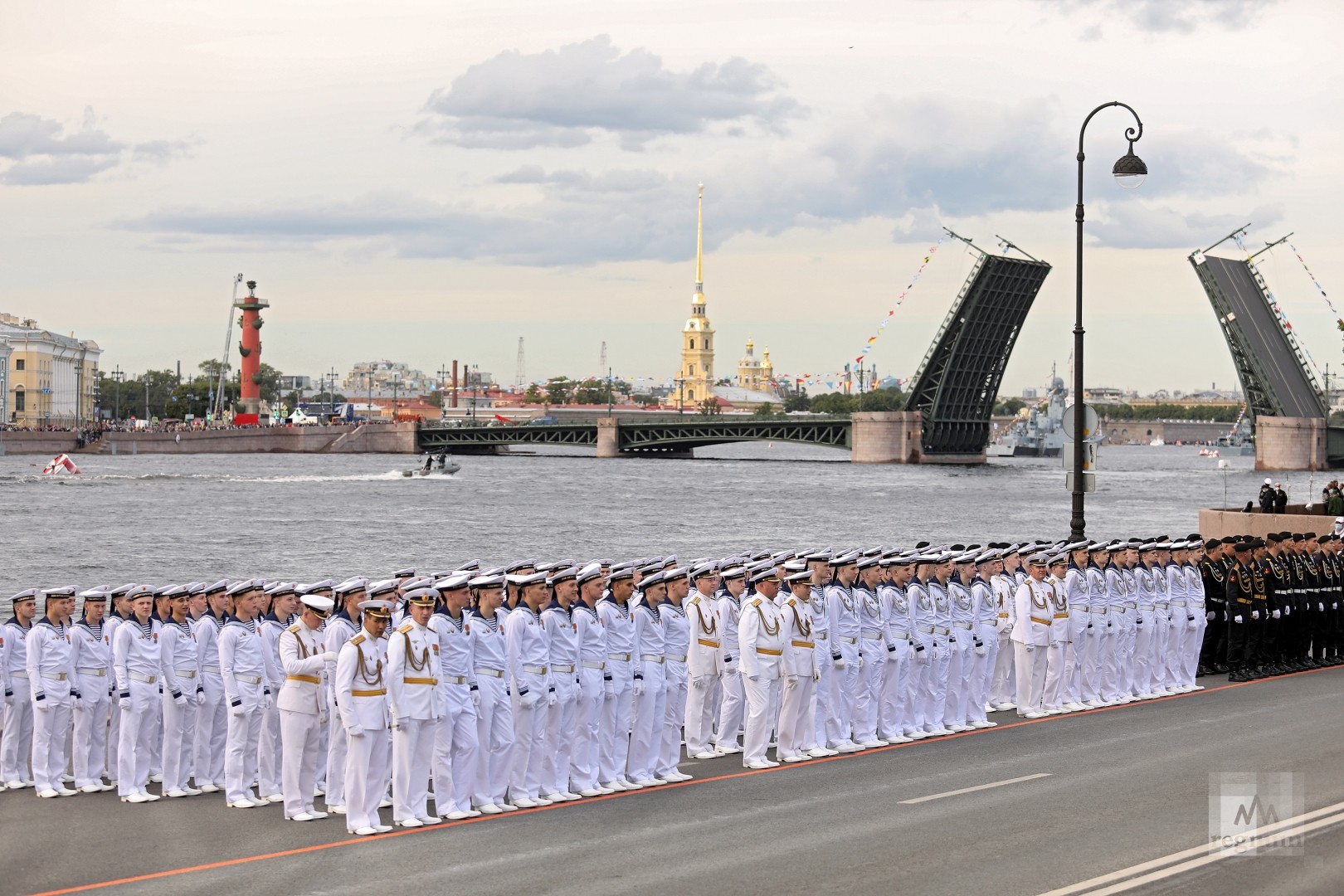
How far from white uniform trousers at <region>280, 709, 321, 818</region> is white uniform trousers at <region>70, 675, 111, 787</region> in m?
1.58

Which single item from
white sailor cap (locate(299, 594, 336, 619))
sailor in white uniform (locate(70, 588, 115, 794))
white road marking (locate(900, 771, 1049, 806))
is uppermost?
white sailor cap (locate(299, 594, 336, 619))

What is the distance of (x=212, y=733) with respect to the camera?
1121 cm

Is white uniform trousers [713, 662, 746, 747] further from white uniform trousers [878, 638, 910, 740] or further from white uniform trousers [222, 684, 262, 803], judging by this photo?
white uniform trousers [222, 684, 262, 803]

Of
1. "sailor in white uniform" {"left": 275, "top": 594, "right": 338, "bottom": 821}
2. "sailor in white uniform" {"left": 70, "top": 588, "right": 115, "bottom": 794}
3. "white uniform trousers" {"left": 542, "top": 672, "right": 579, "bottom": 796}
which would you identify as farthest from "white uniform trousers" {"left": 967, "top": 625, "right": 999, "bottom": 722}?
"sailor in white uniform" {"left": 70, "top": 588, "right": 115, "bottom": 794}

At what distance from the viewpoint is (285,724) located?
411 inches

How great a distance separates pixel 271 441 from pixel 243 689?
388 feet

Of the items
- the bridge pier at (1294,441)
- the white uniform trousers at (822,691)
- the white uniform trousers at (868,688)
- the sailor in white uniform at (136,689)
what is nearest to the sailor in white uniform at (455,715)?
the sailor in white uniform at (136,689)

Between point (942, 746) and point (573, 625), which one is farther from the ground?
point (573, 625)

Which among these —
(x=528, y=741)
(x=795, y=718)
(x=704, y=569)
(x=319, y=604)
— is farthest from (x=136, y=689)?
(x=795, y=718)

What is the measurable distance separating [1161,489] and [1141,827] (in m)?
79.8

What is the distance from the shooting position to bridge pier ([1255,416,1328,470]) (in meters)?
83.1

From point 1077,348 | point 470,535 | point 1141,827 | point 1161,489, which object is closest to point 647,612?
point 1141,827

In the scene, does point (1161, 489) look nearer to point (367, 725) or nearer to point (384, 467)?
→ point (384, 467)

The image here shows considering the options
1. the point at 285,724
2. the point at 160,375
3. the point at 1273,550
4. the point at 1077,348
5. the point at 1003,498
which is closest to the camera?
the point at 285,724
